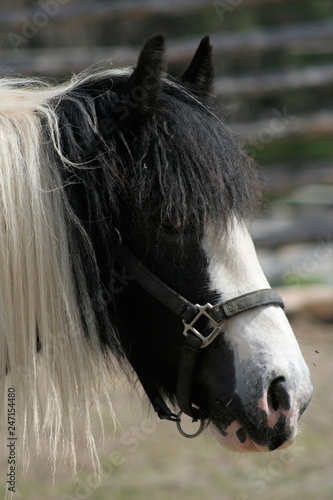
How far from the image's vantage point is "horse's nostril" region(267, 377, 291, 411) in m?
1.58

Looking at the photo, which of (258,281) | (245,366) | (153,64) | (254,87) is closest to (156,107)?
(153,64)

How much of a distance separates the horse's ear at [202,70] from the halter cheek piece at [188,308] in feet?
2.23

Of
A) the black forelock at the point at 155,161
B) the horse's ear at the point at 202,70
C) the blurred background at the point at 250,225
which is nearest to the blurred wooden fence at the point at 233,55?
the blurred background at the point at 250,225

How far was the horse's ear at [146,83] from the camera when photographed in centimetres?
162

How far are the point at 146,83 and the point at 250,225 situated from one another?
21.1 inches

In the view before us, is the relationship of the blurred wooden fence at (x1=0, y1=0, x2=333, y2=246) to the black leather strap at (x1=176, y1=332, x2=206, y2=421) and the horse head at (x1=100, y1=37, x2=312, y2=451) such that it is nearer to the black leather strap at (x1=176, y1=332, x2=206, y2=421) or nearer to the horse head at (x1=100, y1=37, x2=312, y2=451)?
the horse head at (x1=100, y1=37, x2=312, y2=451)

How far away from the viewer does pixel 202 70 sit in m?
2.05

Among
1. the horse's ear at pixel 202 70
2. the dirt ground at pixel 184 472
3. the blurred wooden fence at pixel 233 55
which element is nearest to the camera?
the horse's ear at pixel 202 70

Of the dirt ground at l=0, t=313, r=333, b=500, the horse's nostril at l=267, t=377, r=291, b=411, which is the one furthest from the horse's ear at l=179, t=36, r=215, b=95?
→ the dirt ground at l=0, t=313, r=333, b=500

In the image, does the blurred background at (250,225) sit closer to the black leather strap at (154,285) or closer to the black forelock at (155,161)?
the black forelock at (155,161)

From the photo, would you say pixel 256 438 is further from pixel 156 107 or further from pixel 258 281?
pixel 156 107

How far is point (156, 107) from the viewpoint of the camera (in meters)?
1.71

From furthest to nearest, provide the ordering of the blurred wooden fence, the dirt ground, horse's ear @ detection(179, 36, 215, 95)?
the blurred wooden fence < the dirt ground < horse's ear @ detection(179, 36, 215, 95)

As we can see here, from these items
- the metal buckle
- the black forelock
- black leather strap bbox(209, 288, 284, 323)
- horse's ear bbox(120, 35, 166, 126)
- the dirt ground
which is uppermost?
horse's ear bbox(120, 35, 166, 126)
